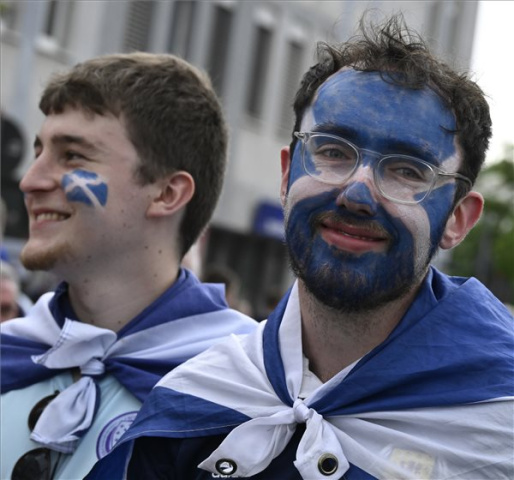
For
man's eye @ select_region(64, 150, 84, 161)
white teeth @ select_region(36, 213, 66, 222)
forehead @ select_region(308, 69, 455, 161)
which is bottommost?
white teeth @ select_region(36, 213, 66, 222)

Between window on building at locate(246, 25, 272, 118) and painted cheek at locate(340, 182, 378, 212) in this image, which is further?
window on building at locate(246, 25, 272, 118)

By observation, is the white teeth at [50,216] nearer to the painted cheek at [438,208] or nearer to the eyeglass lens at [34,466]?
the eyeglass lens at [34,466]

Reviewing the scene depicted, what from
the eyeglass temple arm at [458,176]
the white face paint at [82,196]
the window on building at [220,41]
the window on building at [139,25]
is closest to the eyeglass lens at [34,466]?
the white face paint at [82,196]

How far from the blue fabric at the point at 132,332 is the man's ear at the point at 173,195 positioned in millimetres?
263

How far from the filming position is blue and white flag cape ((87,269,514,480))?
2.83 metres

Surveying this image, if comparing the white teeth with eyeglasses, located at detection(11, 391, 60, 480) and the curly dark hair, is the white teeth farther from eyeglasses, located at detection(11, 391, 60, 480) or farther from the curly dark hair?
the curly dark hair

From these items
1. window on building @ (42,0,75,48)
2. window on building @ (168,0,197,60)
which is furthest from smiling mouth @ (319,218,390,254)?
window on building @ (168,0,197,60)

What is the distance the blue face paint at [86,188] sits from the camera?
3906mm

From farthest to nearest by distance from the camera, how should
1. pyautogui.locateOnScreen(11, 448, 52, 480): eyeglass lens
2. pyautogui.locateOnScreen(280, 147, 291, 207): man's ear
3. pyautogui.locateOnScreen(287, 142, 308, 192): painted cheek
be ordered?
pyautogui.locateOnScreen(11, 448, 52, 480): eyeglass lens < pyautogui.locateOnScreen(280, 147, 291, 207): man's ear < pyautogui.locateOnScreen(287, 142, 308, 192): painted cheek

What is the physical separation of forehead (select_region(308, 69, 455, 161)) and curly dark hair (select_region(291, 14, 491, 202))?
26 millimetres

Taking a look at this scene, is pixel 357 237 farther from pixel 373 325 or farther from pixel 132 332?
pixel 132 332

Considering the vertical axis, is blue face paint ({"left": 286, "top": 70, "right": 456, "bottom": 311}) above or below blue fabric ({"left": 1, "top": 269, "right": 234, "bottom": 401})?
above

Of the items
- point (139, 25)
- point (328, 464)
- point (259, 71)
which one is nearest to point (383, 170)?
point (328, 464)

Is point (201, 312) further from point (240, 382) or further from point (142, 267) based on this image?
point (240, 382)
